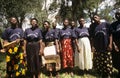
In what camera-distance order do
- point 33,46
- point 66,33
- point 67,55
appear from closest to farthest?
point 33,46 → point 66,33 → point 67,55

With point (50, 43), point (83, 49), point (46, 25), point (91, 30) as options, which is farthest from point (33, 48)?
point (91, 30)

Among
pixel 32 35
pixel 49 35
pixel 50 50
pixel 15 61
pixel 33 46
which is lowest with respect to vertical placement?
pixel 15 61

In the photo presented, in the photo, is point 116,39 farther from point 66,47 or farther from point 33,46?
point 33,46

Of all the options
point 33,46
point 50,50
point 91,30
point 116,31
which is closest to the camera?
point 116,31

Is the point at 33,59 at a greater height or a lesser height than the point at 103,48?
lesser

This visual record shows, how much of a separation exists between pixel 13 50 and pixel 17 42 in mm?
358

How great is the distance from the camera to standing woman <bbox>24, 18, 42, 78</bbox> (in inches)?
372

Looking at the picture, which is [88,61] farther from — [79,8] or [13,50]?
[79,8]

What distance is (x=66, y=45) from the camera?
1109 cm

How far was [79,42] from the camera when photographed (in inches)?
433

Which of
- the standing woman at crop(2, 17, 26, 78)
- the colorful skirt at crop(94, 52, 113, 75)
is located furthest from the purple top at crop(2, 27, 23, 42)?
the colorful skirt at crop(94, 52, 113, 75)

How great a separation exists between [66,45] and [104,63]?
1792mm

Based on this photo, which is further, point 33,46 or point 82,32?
point 82,32

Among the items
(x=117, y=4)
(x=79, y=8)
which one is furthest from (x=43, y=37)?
(x=117, y=4)
